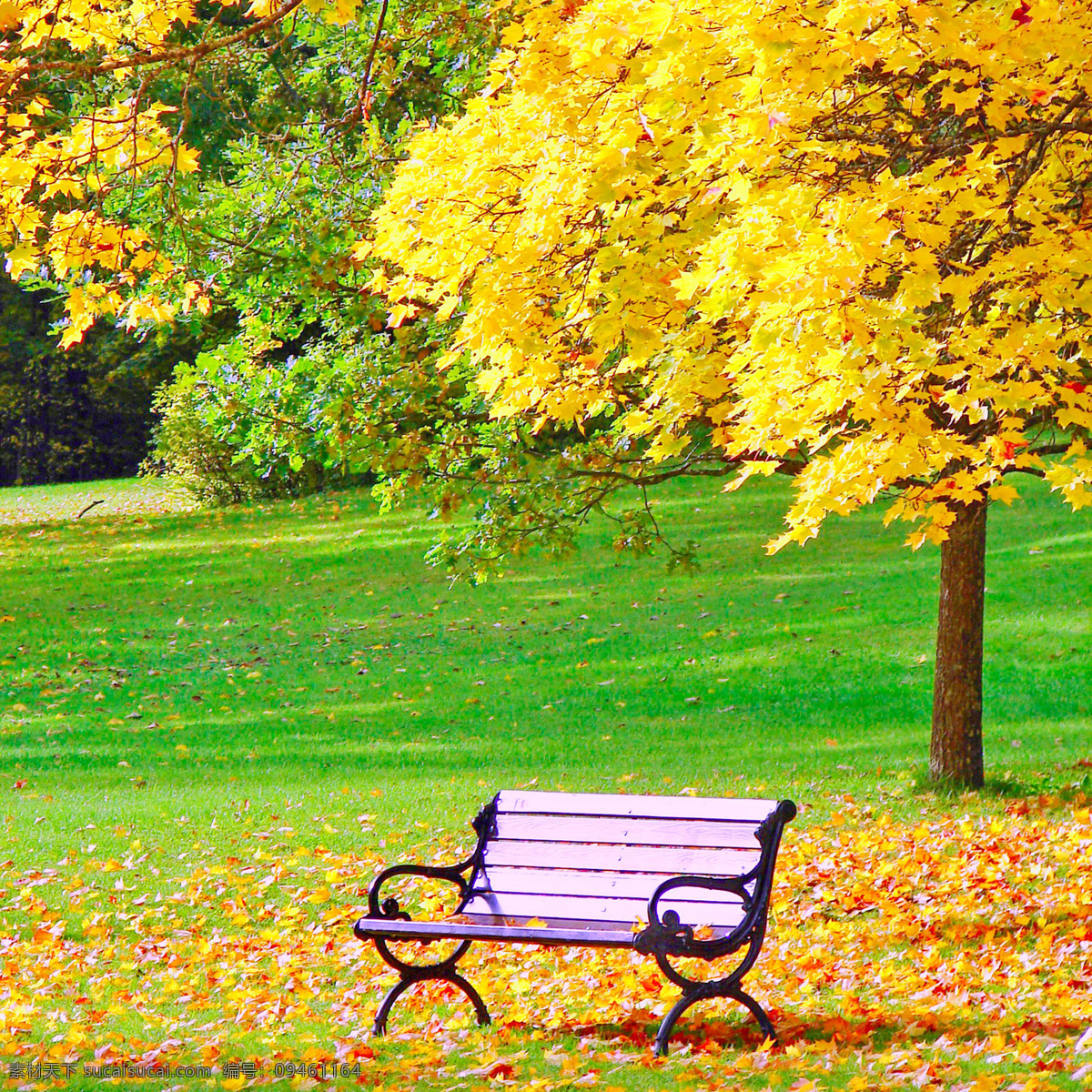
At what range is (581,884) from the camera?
5012mm

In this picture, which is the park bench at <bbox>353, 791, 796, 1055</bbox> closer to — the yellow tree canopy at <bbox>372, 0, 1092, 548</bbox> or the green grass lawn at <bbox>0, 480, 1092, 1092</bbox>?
the green grass lawn at <bbox>0, 480, 1092, 1092</bbox>

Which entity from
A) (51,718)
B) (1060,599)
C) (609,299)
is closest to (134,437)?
(51,718)

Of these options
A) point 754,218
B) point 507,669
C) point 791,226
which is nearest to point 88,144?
point 754,218

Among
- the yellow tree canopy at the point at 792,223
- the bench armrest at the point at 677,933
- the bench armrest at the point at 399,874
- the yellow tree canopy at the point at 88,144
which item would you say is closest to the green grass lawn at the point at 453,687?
the bench armrest at the point at 677,933

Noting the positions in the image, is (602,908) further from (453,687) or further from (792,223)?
(453,687)

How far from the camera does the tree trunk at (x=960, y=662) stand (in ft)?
27.5

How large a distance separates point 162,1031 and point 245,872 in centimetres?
277

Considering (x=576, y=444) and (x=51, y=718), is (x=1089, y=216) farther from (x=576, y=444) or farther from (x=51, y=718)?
(x=51, y=718)

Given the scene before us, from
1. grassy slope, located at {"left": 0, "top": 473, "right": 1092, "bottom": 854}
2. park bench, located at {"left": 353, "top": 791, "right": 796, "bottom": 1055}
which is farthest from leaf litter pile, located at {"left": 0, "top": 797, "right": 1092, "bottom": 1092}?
grassy slope, located at {"left": 0, "top": 473, "right": 1092, "bottom": 854}

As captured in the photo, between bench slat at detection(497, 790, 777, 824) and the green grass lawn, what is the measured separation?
880 millimetres

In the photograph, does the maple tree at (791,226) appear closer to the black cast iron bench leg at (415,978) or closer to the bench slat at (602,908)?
the bench slat at (602,908)

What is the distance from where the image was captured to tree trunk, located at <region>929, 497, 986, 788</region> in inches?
330

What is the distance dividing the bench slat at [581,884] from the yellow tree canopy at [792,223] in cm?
148

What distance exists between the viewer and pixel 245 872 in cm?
760
